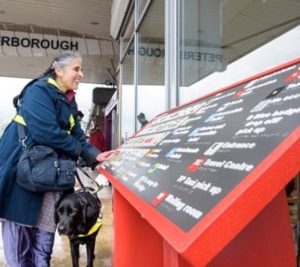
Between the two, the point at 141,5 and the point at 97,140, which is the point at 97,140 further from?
the point at 141,5

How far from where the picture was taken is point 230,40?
2850mm

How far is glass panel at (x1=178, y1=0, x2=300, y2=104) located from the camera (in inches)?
77.6

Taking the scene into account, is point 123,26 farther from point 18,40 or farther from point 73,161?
point 73,161

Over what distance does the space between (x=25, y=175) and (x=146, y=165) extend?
1203 mm

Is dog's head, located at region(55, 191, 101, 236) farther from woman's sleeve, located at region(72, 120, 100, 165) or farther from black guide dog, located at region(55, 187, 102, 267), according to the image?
woman's sleeve, located at region(72, 120, 100, 165)

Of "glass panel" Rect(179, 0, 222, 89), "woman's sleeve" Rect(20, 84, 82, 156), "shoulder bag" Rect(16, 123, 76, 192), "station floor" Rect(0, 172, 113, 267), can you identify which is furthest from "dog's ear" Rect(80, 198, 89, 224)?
"glass panel" Rect(179, 0, 222, 89)

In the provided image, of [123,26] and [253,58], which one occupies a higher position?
[123,26]

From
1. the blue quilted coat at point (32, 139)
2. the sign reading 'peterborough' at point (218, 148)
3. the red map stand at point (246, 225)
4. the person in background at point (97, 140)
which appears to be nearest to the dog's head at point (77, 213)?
the blue quilted coat at point (32, 139)

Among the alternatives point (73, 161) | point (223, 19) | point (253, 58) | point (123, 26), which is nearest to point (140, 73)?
point (123, 26)

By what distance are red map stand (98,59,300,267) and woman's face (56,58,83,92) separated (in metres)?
0.97

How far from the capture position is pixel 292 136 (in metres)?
0.82

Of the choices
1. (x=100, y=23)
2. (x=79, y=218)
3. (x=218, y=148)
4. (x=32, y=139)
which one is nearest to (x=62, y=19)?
(x=100, y=23)

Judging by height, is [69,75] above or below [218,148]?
above

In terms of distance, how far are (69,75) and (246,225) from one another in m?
1.96
